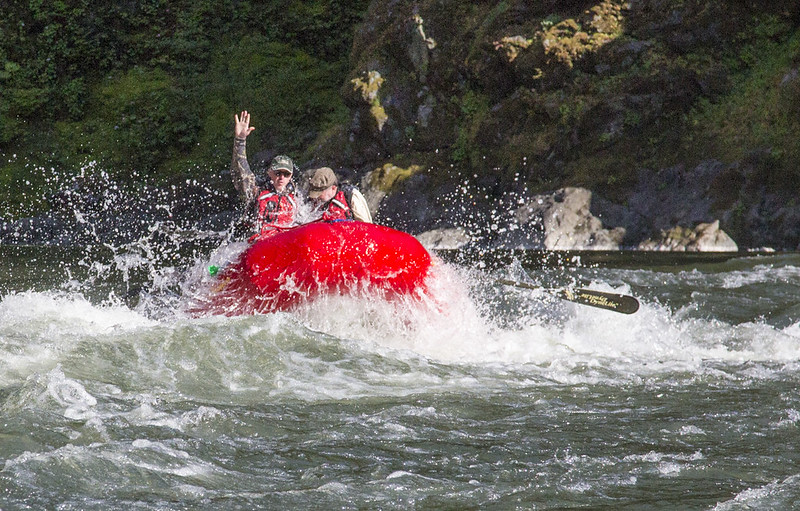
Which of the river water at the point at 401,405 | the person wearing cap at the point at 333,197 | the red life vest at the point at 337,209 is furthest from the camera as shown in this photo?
the person wearing cap at the point at 333,197

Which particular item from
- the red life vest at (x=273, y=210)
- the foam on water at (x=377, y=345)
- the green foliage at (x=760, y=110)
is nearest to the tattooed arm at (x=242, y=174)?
the red life vest at (x=273, y=210)

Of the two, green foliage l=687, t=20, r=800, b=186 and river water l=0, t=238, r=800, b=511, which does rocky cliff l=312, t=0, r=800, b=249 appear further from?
river water l=0, t=238, r=800, b=511

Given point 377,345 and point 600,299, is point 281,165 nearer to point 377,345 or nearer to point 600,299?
point 377,345

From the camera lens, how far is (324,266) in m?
6.13

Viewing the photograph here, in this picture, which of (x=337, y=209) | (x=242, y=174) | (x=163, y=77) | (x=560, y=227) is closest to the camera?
(x=337, y=209)

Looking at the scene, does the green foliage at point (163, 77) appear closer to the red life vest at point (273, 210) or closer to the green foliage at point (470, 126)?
the green foliage at point (470, 126)

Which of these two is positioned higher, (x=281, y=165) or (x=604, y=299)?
(x=281, y=165)

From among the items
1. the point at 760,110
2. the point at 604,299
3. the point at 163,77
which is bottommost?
the point at 604,299

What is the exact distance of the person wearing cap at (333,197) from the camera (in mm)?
6828

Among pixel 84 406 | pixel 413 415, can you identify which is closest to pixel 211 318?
pixel 84 406

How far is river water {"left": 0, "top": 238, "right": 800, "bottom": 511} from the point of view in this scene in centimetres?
335

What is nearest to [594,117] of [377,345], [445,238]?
[445,238]

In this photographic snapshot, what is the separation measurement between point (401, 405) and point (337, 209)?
2588mm

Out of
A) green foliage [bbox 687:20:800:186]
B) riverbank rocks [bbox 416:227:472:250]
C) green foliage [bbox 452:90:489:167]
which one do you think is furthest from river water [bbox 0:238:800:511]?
green foliage [bbox 452:90:489:167]
